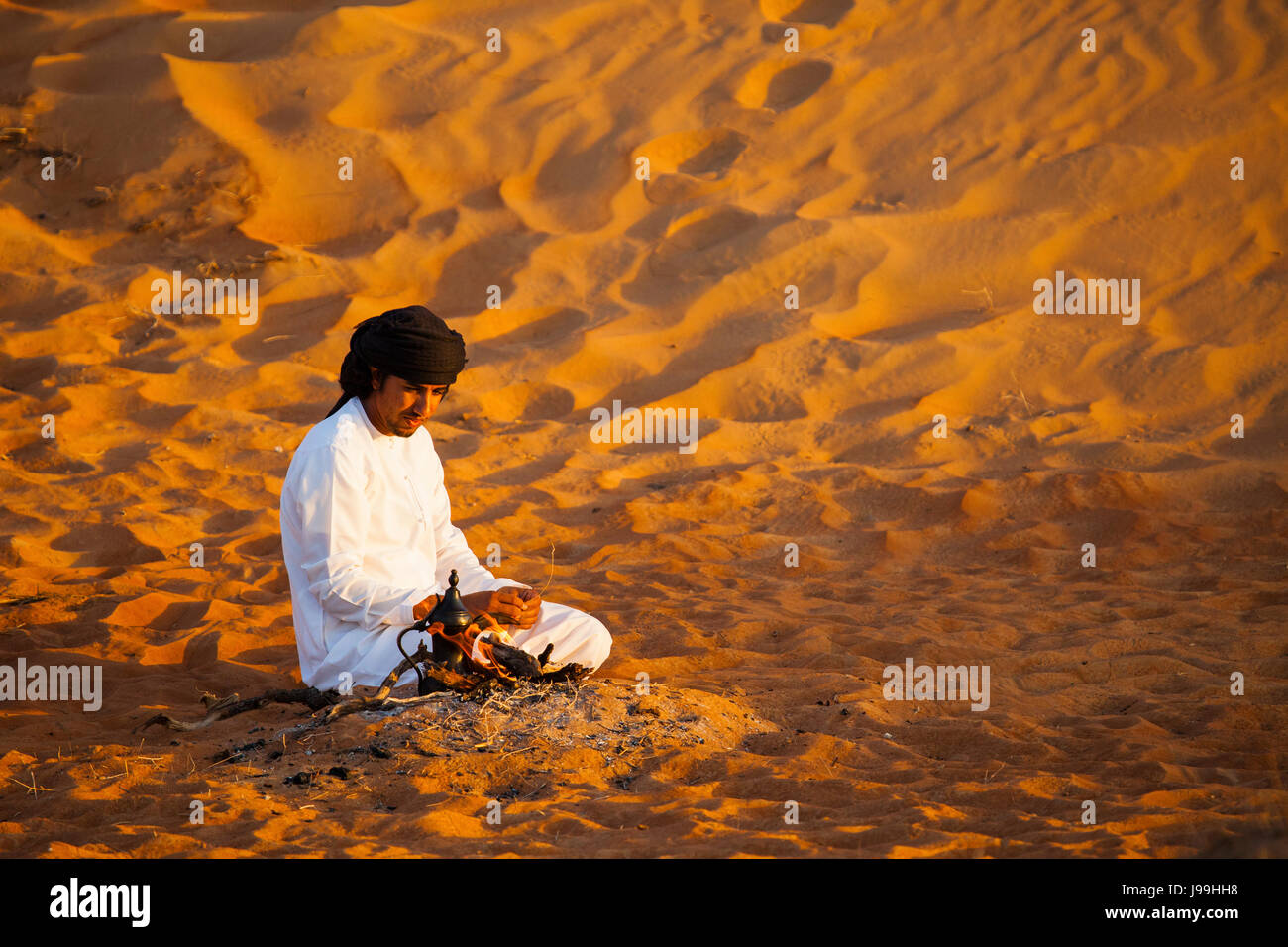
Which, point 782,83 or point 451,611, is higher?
point 782,83

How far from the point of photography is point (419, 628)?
11.0ft

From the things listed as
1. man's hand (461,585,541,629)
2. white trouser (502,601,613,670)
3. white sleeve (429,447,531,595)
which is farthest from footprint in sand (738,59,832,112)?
man's hand (461,585,541,629)

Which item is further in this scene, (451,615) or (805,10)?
(805,10)

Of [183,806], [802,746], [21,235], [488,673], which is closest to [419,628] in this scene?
[488,673]

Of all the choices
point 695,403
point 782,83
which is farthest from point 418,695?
point 782,83

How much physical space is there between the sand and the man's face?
36.0 inches

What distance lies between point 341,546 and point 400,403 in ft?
1.56

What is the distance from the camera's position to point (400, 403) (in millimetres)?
3650

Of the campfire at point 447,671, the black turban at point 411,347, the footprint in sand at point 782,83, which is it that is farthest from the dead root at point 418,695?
the footprint in sand at point 782,83

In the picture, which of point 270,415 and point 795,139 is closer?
point 270,415

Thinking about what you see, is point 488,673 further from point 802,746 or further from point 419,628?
point 802,746

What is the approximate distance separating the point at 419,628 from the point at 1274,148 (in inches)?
280

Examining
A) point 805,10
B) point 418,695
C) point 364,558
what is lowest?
point 418,695

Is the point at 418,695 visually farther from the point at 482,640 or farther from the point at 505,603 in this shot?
the point at 505,603
